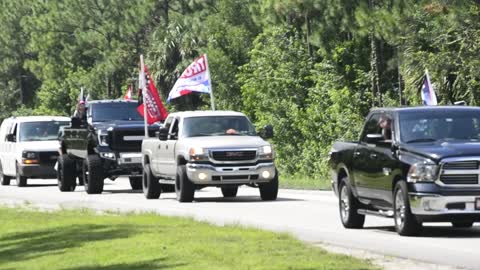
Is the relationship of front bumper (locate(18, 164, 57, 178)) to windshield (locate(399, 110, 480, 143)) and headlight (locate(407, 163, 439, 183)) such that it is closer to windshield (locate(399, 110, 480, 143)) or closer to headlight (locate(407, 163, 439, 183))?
windshield (locate(399, 110, 480, 143))

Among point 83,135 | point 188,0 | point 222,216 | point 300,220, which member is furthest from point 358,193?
point 188,0

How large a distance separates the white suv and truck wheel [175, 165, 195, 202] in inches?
512

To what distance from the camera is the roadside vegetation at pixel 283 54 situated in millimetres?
44625

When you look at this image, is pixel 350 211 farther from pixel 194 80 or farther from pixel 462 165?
pixel 194 80

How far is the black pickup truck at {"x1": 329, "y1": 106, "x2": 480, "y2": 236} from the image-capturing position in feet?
64.1

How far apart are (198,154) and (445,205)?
1185cm

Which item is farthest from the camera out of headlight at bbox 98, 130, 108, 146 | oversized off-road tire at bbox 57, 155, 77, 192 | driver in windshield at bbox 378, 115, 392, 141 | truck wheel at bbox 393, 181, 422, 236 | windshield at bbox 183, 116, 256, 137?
oversized off-road tire at bbox 57, 155, 77, 192

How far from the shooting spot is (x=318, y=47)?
193ft

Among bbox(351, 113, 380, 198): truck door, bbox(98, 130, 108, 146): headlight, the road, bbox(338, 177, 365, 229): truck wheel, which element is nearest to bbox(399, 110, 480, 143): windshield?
bbox(351, 113, 380, 198): truck door

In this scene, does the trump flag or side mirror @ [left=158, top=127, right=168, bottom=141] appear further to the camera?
the trump flag

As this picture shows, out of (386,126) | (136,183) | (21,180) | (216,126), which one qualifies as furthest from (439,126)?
(21,180)

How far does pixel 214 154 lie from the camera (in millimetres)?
30922

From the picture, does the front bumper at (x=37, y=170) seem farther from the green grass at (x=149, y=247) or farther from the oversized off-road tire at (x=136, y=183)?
the green grass at (x=149, y=247)

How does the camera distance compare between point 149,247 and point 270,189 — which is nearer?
point 149,247
